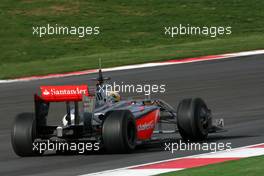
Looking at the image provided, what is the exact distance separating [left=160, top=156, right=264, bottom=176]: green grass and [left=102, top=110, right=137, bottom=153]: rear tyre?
5.97 ft

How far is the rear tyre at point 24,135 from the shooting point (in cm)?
1280

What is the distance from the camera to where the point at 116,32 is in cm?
3484

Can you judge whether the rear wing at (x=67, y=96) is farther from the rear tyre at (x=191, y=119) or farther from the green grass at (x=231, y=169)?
the green grass at (x=231, y=169)

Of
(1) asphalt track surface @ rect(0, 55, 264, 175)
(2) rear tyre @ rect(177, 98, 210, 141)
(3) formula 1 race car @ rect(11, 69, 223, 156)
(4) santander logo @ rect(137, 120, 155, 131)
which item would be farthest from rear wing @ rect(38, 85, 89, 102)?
(2) rear tyre @ rect(177, 98, 210, 141)

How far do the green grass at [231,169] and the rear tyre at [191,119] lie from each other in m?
2.33

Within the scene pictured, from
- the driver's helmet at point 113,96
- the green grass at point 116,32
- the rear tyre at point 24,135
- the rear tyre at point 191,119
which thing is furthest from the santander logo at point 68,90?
the green grass at point 116,32

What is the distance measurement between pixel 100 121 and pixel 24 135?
1097 millimetres

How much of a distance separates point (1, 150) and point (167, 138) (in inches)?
106

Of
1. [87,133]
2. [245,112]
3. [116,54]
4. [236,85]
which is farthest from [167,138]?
[116,54]

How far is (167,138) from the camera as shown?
14.8 m

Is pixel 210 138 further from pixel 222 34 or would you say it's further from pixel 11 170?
pixel 222 34

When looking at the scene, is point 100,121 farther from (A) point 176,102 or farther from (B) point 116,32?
(B) point 116,32

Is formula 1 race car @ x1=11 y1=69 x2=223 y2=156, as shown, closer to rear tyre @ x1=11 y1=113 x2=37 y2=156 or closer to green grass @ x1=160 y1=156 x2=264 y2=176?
rear tyre @ x1=11 y1=113 x2=37 y2=156

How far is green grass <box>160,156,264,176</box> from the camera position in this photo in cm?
998
